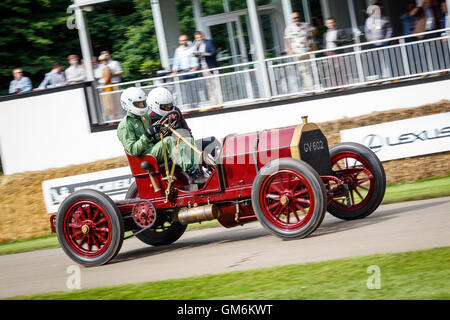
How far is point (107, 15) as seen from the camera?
24016mm

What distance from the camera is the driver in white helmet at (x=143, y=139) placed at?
8.45m

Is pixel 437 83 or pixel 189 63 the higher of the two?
pixel 189 63

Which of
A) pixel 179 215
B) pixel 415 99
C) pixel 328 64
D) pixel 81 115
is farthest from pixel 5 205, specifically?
pixel 415 99

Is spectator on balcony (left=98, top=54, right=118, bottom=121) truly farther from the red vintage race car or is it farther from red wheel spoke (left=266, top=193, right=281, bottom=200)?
red wheel spoke (left=266, top=193, right=281, bottom=200)

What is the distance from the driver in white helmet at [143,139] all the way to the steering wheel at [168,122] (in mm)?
69

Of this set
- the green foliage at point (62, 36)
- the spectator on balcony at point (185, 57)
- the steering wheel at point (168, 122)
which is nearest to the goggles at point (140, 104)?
the steering wheel at point (168, 122)

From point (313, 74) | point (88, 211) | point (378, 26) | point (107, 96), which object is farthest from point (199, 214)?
point (107, 96)

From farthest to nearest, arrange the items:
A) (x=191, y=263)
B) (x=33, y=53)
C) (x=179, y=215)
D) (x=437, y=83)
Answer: (x=33, y=53) < (x=437, y=83) < (x=179, y=215) < (x=191, y=263)

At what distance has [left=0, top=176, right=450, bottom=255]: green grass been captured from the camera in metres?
10.2

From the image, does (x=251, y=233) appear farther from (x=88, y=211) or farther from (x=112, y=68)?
(x=112, y=68)

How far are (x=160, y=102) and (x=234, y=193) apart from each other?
1569 mm

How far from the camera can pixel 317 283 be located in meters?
5.71

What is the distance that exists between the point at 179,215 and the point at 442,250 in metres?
3.46
